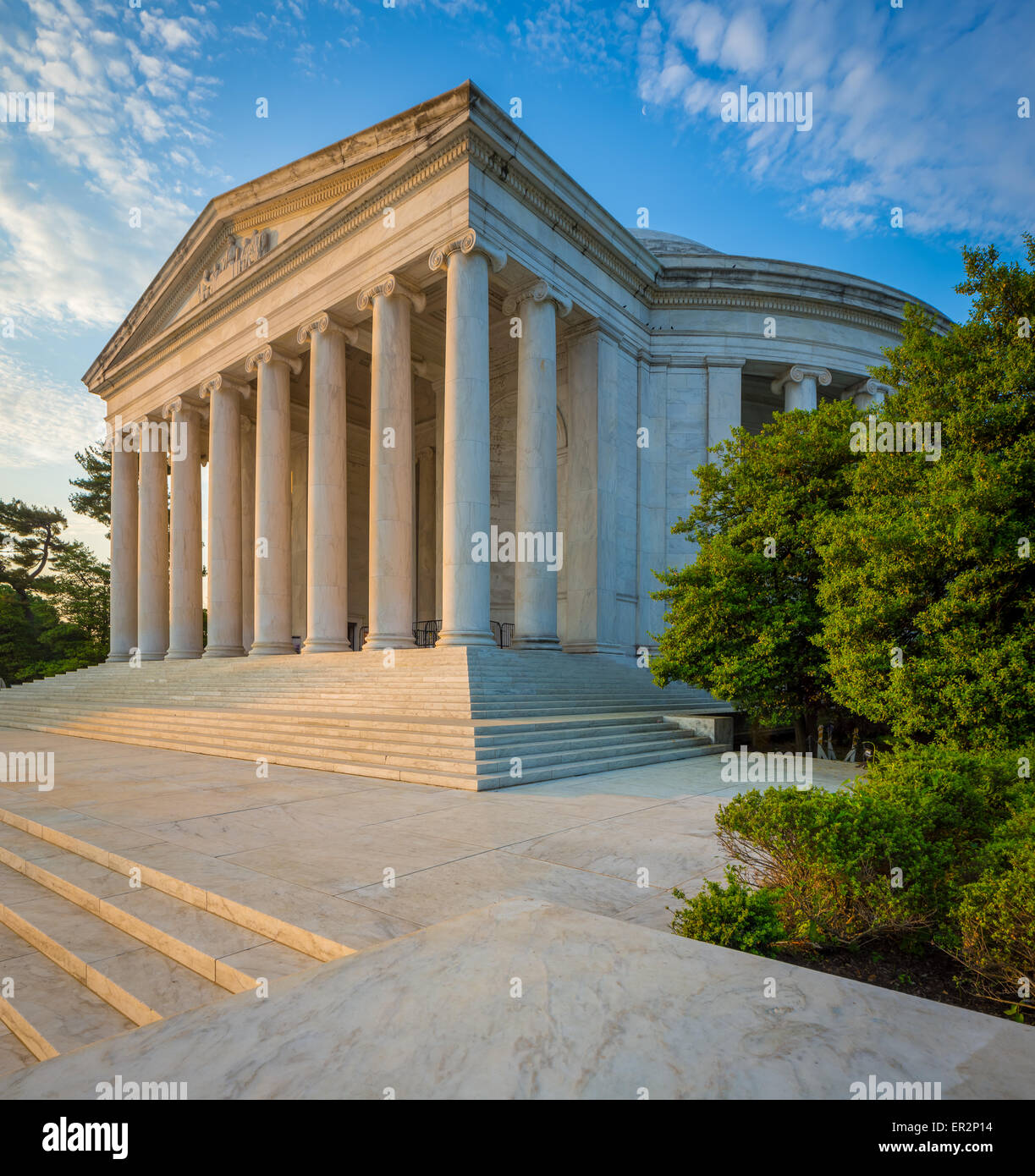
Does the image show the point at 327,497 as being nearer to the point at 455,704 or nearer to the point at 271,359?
the point at 271,359

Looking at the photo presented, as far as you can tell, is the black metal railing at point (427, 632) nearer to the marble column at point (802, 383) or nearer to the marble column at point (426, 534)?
the marble column at point (426, 534)

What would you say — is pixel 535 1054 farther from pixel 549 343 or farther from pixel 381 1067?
pixel 549 343

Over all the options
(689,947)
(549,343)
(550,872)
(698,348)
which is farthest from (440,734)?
(698,348)

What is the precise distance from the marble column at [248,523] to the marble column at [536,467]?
22946mm

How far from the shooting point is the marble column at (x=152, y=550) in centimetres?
4347

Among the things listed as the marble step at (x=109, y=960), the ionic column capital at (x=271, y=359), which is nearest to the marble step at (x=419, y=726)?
the marble step at (x=109, y=960)

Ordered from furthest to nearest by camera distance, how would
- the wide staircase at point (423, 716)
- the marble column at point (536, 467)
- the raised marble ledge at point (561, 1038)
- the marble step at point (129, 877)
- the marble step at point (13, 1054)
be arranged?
the marble column at point (536, 467) < the wide staircase at point (423, 716) < the marble step at point (129, 877) < the marble step at point (13, 1054) < the raised marble ledge at point (561, 1038)

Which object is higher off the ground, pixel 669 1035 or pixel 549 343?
pixel 549 343

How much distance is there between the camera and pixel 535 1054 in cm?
383

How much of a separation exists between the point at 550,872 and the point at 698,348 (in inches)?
1334

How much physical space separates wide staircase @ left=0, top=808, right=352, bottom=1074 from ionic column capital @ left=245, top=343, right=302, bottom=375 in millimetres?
30036

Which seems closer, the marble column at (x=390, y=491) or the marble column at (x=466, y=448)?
the marble column at (x=466, y=448)

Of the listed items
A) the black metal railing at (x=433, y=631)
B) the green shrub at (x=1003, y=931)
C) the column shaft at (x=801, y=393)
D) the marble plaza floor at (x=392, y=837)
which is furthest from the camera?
the black metal railing at (x=433, y=631)

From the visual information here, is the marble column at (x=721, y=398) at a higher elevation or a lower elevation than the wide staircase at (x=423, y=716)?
higher
